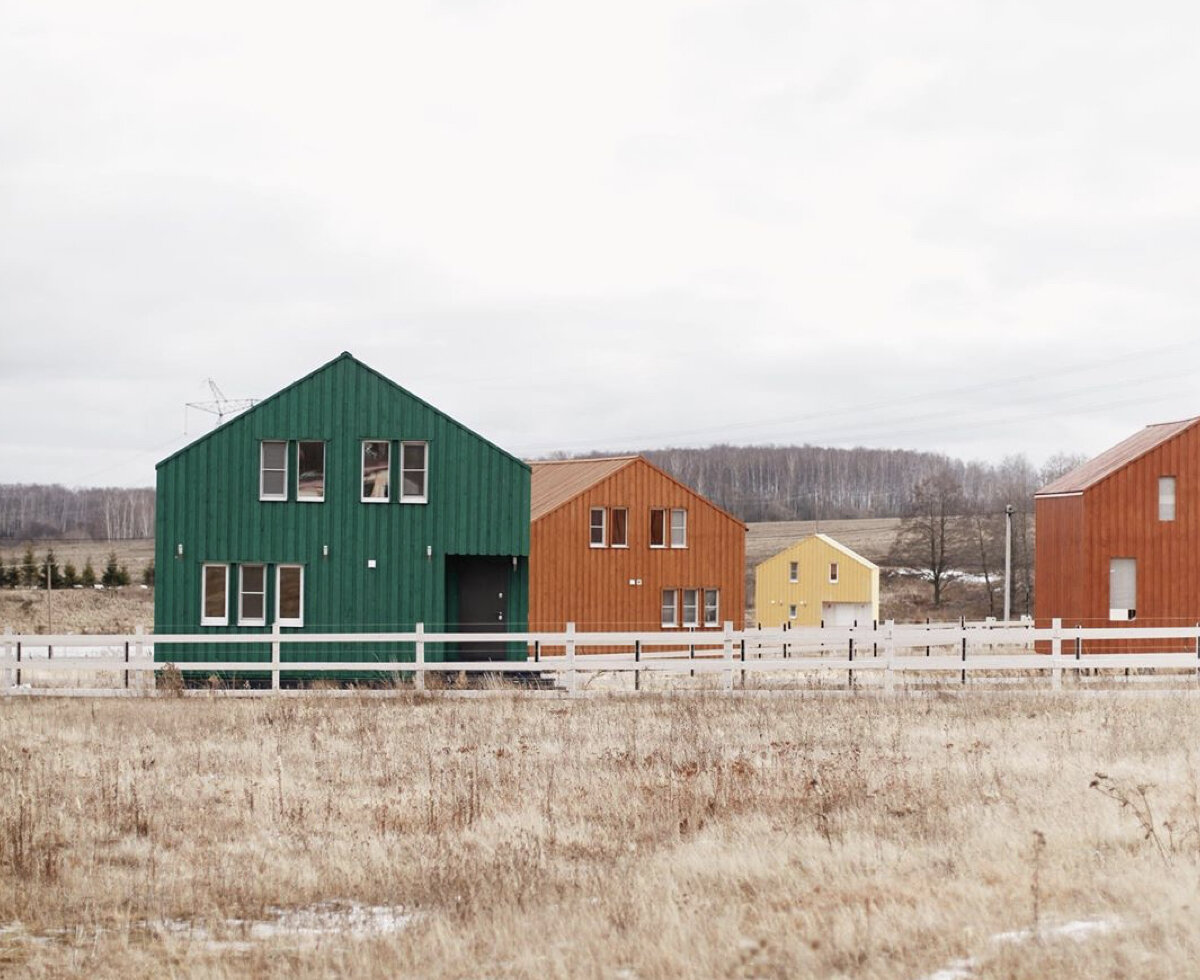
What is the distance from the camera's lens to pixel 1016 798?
1326cm

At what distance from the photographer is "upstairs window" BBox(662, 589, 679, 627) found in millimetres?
48375

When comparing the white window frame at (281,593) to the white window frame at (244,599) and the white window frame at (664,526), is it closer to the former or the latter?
the white window frame at (244,599)

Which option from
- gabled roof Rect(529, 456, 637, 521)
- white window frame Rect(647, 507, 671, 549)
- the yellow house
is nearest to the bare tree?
the yellow house

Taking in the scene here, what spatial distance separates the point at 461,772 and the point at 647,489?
1306 inches

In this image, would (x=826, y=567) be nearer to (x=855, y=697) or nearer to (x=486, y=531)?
(x=486, y=531)

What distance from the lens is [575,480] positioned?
49438mm

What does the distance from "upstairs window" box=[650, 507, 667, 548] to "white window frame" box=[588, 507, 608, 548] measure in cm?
185

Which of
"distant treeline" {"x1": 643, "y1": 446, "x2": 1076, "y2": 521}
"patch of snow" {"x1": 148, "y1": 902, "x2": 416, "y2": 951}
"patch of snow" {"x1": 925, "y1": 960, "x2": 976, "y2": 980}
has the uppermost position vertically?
"distant treeline" {"x1": 643, "y1": 446, "x2": 1076, "y2": 521}

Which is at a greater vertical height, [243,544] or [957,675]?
[243,544]

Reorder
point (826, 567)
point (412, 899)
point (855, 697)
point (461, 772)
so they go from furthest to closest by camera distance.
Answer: point (826, 567) < point (855, 697) < point (461, 772) < point (412, 899)

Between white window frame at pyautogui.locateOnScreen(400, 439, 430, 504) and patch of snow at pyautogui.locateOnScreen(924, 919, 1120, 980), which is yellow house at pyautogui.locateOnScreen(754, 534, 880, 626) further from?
patch of snow at pyautogui.locateOnScreen(924, 919, 1120, 980)

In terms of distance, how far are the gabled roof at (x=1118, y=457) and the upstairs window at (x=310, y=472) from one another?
760 inches

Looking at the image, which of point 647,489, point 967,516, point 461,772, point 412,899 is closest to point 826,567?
point 967,516

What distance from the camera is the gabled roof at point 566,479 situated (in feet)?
155
